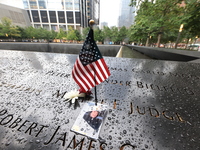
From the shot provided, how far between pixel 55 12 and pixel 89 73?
65.5 m

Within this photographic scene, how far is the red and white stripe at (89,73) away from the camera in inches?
53.1

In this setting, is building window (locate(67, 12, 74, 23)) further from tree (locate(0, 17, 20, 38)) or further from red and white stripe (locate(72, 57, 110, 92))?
red and white stripe (locate(72, 57, 110, 92))

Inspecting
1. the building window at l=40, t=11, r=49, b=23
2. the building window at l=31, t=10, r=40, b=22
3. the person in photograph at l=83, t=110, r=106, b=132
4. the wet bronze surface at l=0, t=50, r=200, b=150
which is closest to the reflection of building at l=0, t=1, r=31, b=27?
the building window at l=31, t=10, r=40, b=22

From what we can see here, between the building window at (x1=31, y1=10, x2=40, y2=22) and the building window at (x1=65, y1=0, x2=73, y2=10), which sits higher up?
the building window at (x1=65, y1=0, x2=73, y2=10)

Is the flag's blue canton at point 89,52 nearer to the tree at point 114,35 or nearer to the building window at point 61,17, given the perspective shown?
the tree at point 114,35

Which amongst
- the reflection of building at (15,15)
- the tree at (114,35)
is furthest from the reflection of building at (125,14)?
the reflection of building at (15,15)

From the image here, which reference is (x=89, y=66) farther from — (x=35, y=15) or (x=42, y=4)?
(x=35, y=15)

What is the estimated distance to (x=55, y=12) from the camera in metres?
53.2

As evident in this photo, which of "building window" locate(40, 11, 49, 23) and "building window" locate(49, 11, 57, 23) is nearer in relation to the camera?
"building window" locate(49, 11, 57, 23)

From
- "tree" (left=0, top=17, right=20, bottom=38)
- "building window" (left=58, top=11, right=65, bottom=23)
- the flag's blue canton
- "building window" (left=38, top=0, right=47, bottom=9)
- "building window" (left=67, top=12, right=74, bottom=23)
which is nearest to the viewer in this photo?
the flag's blue canton

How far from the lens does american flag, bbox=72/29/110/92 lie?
49.4 inches

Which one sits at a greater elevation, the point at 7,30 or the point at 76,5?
the point at 76,5

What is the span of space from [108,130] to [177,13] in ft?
58.5

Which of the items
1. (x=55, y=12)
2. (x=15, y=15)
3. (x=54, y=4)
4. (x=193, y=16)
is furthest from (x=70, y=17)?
(x=193, y=16)
